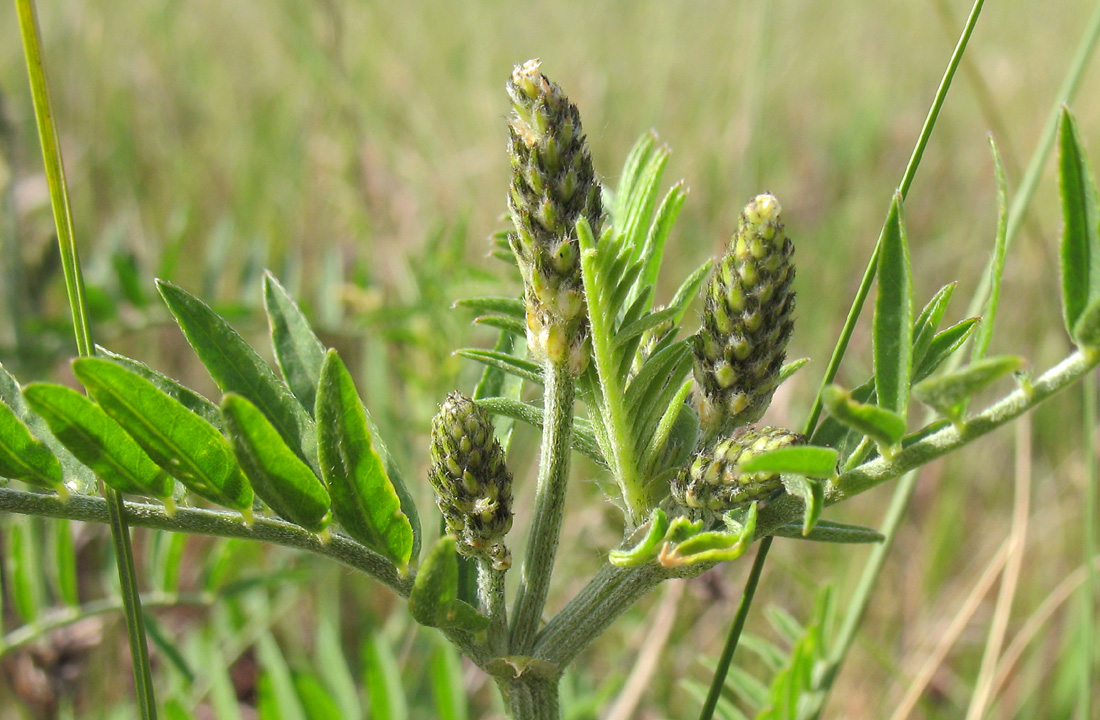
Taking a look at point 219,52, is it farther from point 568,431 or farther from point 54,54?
point 568,431

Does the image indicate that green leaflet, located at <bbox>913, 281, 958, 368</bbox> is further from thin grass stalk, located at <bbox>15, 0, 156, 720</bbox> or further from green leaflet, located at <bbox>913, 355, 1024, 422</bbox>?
thin grass stalk, located at <bbox>15, 0, 156, 720</bbox>

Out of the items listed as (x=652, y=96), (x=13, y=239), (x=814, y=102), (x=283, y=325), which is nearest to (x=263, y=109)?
(x=652, y=96)

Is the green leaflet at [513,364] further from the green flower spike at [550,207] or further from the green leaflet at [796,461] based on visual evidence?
the green leaflet at [796,461]

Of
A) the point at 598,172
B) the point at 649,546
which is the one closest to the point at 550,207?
the point at 649,546

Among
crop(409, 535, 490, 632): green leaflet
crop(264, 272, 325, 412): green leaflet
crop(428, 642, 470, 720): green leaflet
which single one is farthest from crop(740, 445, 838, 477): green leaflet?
crop(428, 642, 470, 720): green leaflet

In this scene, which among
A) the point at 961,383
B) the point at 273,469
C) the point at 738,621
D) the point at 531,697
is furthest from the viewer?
the point at 738,621

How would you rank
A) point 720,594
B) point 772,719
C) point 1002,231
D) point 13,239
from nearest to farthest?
point 1002,231
point 772,719
point 720,594
point 13,239

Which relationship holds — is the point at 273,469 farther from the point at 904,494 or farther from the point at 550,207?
the point at 904,494
